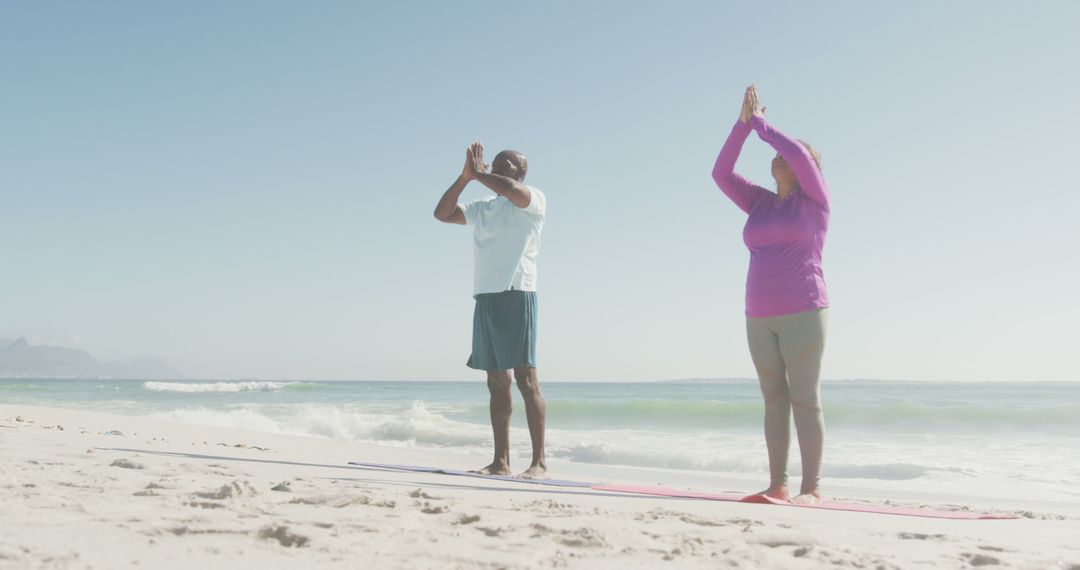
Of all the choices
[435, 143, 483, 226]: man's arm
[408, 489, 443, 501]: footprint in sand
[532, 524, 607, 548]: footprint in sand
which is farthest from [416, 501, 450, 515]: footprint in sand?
[435, 143, 483, 226]: man's arm

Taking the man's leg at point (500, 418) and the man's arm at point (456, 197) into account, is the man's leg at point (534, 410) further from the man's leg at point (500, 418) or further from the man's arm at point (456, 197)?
the man's arm at point (456, 197)

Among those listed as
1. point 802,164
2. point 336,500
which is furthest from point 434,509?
point 802,164

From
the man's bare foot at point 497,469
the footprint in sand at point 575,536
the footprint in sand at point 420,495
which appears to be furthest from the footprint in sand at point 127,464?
the footprint in sand at point 575,536

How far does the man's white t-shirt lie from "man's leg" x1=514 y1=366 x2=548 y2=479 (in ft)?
1.43

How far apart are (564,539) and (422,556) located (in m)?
0.40

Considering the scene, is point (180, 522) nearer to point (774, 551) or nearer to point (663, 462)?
point (774, 551)

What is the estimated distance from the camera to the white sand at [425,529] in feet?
5.71

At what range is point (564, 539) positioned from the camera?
1.98m

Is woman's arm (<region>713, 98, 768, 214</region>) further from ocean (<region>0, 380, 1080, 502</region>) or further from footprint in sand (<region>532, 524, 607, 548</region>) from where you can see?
ocean (<region>0, 380, 1080, 502</region>)

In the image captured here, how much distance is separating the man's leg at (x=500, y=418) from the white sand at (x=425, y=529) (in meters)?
0.70

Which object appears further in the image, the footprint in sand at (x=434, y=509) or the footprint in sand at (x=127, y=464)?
the footprint in sand at (x=127, y=464)

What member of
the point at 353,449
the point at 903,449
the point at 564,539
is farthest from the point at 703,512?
the point at 903,449

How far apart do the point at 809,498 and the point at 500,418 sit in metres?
1.62

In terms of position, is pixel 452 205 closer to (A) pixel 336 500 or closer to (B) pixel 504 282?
(B) pixel 504 282
